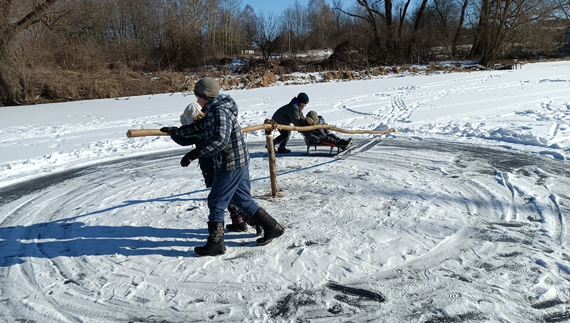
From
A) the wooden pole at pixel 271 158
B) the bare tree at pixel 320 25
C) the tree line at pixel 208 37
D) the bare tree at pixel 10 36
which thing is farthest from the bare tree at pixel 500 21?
the wooden pole at pixel 271 158

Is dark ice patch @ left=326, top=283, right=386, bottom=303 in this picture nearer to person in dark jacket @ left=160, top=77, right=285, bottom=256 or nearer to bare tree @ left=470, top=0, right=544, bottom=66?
person in dark jacket @ left=160, top=77, right=285, bottom=256

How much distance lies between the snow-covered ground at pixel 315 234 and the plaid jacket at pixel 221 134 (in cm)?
106

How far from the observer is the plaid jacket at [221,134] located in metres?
4.16

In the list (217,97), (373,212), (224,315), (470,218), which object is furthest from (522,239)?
(217,97)

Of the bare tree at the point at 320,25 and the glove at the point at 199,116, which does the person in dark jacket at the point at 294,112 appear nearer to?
the glove at the point at 199,116

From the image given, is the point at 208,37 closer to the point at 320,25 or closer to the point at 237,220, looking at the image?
the point at 320,25

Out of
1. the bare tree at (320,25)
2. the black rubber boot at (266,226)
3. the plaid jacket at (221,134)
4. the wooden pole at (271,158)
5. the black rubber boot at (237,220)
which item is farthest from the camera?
the bare tree at (320,25)

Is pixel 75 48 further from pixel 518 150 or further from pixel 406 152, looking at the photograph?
pixel 518 150

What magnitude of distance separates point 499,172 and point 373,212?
9.56ft

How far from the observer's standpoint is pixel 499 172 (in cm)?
729

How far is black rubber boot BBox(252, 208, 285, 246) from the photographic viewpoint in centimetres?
477

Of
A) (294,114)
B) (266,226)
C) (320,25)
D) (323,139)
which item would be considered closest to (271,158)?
(266,226)

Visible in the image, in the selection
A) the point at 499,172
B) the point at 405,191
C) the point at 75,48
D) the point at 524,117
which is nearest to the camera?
the point at 405,191

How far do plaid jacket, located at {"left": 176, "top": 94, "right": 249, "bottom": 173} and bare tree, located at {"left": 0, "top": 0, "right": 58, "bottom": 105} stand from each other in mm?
19076
